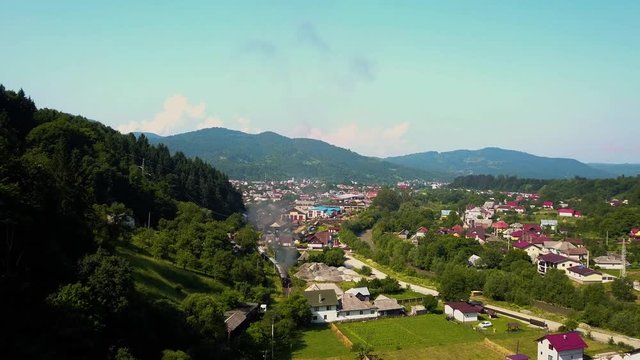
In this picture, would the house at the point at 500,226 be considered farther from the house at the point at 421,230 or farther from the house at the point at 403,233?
the house at the point at 403,233

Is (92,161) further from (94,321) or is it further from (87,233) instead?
(94,321)

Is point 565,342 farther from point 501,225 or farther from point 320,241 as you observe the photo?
point 501,225

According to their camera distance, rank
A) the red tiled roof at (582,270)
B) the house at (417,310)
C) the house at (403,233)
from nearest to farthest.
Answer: the house at (417,310) → the red tiled roof at (582,270) → the house at (403,233)

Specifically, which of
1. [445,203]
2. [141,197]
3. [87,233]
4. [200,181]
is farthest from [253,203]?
[87,233]

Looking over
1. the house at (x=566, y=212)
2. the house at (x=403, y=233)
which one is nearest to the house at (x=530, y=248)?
the house at (x=403, y=233)

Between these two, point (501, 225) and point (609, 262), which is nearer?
point (609, 262)

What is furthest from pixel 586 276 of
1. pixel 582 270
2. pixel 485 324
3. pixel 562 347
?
pixel 562 347

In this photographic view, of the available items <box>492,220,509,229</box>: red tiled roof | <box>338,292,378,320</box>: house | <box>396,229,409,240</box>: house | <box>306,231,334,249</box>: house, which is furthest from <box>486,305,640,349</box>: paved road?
<box>492,220,509,229</box>: red tiled roof
